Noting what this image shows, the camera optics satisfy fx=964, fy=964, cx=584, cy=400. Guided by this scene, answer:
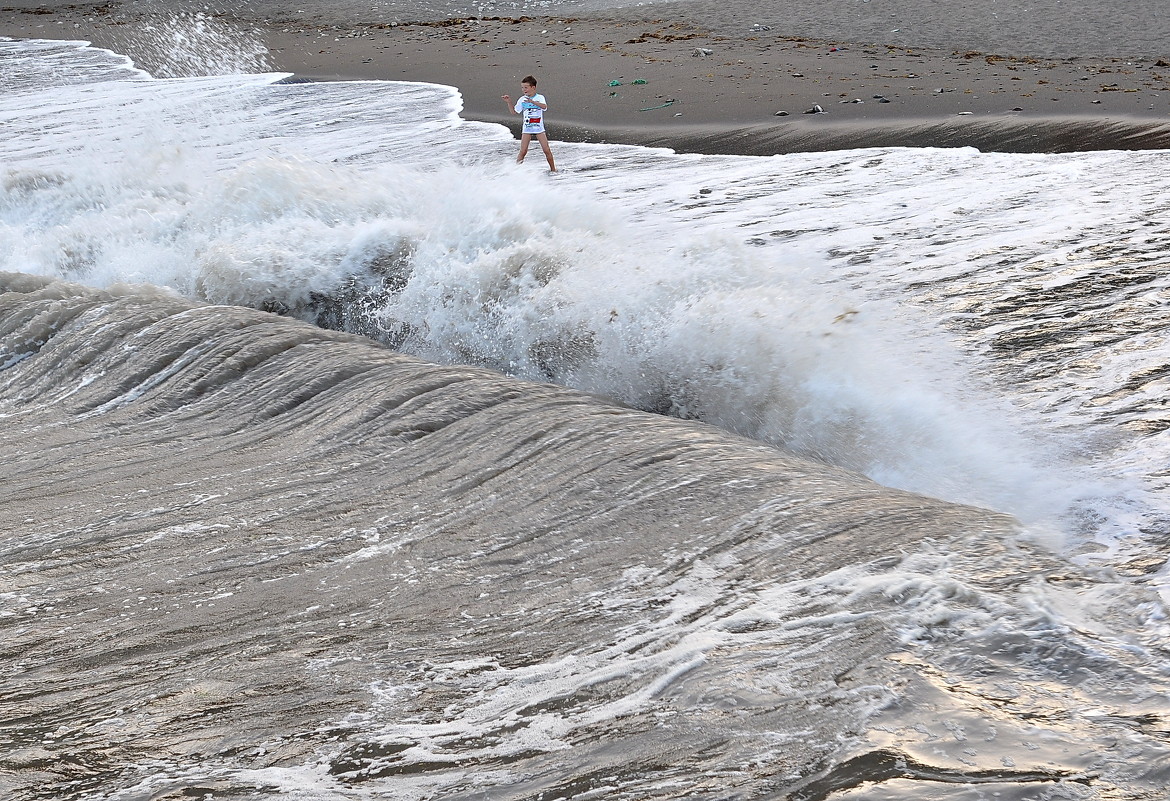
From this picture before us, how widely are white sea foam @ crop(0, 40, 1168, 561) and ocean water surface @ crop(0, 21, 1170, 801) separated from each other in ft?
0.10

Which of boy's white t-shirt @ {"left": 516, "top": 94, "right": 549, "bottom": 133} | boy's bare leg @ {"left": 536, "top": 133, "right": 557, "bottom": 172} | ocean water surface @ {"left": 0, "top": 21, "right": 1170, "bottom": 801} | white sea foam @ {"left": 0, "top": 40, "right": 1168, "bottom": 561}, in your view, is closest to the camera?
ocean water surface @ {"left": 0, "top": 21, "right": 1170, "bottom": 801}

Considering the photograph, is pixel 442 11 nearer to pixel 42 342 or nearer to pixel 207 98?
pixel 207 98

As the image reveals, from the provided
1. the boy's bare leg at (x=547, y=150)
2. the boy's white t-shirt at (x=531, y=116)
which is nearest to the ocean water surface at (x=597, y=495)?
the boy's bare leg at (x=547, y=150)

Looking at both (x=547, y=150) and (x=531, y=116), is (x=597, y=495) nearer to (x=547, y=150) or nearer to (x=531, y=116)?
(x=547, y=150)

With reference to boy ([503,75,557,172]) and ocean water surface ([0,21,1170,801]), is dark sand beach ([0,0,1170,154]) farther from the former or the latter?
ocean water surface ([0,21,1170,801])

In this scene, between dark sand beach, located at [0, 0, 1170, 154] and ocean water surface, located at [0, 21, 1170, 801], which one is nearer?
ocean water surface, located at [0, 21, 1170, 801]

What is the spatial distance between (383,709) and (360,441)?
1774mm

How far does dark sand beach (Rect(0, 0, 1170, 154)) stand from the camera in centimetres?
916

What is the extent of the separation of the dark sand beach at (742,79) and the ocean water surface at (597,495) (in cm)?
196

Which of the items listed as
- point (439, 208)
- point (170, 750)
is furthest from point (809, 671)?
point (439, 208)

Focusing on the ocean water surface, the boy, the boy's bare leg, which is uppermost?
the boy

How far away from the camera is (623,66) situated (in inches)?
502

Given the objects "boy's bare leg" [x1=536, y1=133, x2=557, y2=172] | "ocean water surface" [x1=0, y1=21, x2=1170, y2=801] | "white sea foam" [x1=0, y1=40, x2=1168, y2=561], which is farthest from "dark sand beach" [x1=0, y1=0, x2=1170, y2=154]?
"ocean water surface" [x1=0, y1=21, x2=1170, y2=801]

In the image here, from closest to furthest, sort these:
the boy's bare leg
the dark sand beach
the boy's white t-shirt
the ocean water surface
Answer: the ocean water surface < the boy's bare leg < the dark sand beach < the boy's white t-shirt
